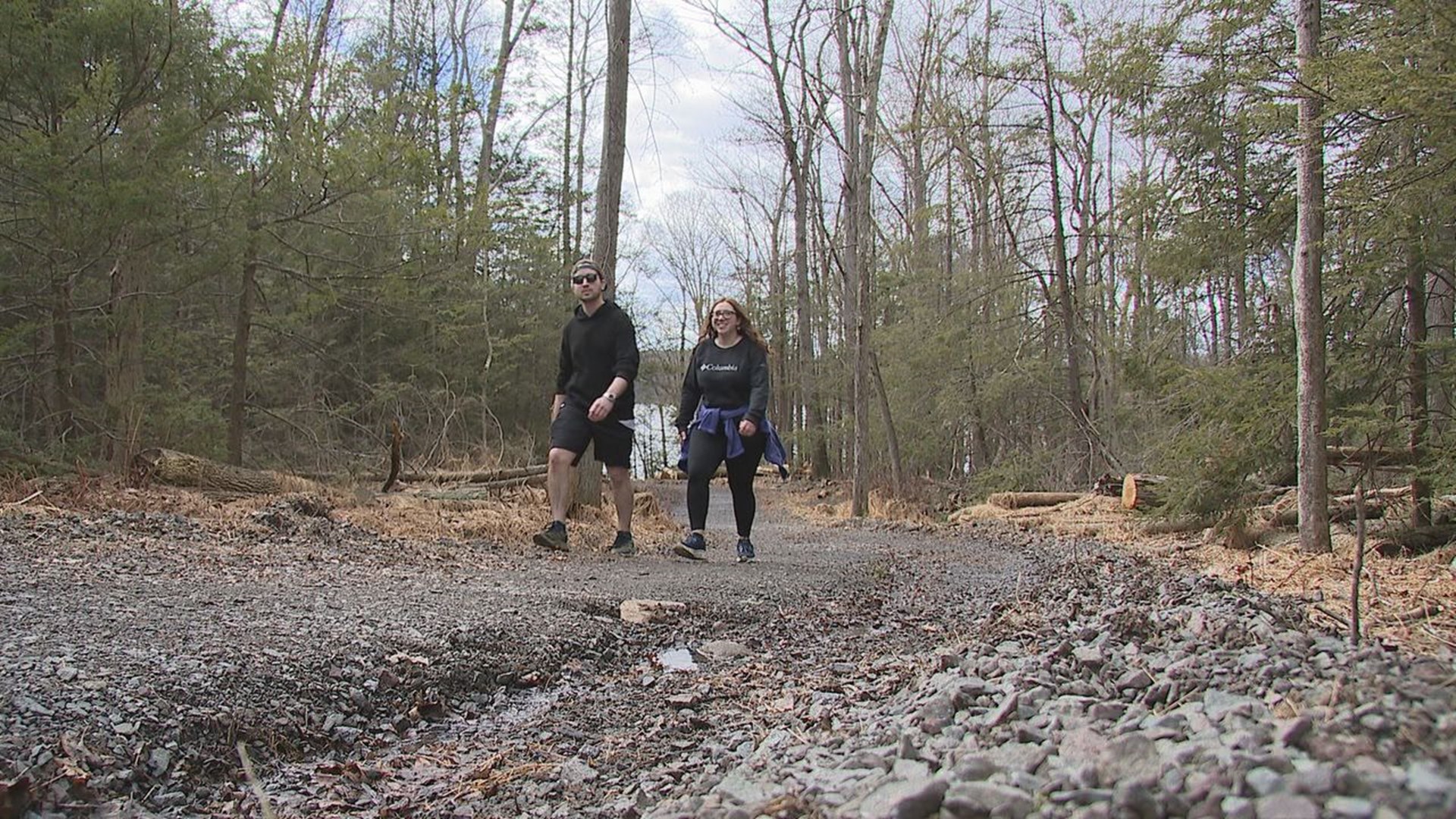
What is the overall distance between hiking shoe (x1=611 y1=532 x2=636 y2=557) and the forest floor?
9 centimetres

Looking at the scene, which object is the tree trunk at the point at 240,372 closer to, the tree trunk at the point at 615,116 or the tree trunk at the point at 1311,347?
the tree trunk at the point at 615,116

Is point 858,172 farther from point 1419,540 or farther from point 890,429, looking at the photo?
point 1419,540

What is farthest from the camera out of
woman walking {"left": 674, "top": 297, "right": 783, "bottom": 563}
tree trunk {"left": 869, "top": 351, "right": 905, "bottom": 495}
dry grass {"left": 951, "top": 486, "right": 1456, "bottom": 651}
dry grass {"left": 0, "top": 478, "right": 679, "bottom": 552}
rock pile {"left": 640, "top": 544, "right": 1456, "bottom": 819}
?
tree trunk {"left": 869, "top": 351, "right": 905, "bottom": 495}

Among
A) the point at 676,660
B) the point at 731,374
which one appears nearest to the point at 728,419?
the point at 731,374

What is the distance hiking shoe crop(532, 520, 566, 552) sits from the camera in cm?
624

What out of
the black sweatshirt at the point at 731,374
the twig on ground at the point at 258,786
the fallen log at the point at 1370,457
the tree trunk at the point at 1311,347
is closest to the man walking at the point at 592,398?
the black sweatshirt at the point at 731,374

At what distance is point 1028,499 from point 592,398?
7915mm

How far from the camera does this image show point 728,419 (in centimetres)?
654

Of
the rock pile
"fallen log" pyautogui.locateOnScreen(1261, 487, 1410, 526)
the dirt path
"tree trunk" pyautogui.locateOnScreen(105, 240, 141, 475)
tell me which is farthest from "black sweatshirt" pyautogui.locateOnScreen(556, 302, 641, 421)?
"tree trunk" pyautogui.locateOnScreen(105, 240, 141, 475)

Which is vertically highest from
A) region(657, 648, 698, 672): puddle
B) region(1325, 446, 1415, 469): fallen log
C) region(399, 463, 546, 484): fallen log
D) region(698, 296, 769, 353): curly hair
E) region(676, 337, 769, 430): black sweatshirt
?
region(698, 296, 769, 353): curly hair

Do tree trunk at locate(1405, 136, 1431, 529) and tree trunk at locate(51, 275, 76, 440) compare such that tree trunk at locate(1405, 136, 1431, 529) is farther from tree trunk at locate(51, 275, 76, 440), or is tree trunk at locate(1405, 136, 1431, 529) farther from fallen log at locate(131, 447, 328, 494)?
tree trunk at locate(51, 275, 76, 440)

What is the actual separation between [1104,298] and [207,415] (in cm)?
1489

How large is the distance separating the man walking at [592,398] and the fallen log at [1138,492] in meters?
5.56

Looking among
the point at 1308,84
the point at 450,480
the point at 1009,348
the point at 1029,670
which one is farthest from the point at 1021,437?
the point at 1029,670
